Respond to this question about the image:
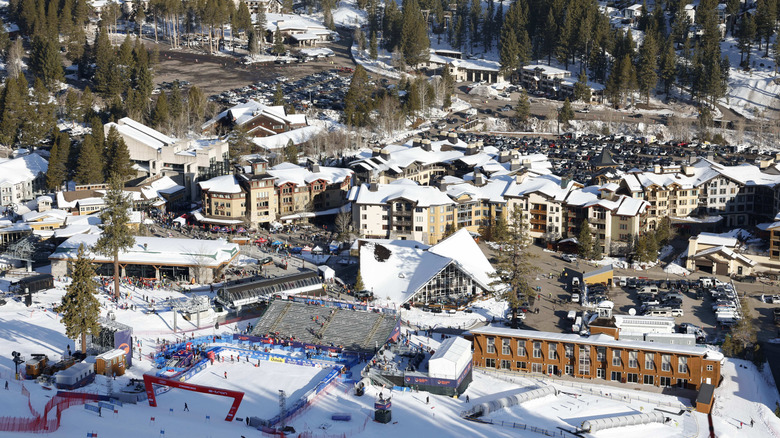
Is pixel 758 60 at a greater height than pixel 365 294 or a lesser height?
greater

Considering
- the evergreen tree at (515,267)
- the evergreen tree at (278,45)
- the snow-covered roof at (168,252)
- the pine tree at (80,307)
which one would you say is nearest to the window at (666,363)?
the evergreen tree at (515,267)

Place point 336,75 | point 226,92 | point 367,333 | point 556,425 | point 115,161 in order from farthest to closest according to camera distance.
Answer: point 336,75 → point 226,92 → point 115,161 → point 367,333 → point 556,425

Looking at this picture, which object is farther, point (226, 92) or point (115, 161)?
point (226, 92)

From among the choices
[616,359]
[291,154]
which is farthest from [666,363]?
[291,154]

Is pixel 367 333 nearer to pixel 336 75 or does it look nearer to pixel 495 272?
pixel 495 272

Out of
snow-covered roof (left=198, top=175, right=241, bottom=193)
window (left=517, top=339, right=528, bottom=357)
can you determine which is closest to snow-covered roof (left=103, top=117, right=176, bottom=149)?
snow-covered roof (left=198, top=175, right=241, bottom=193)

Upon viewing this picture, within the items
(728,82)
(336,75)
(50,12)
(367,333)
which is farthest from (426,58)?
(367,333)
